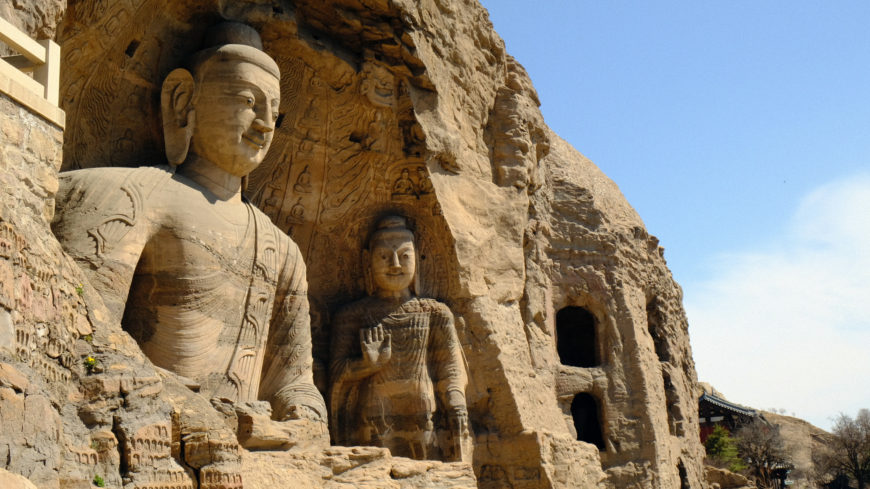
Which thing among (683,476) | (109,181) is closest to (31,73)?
(109,181)

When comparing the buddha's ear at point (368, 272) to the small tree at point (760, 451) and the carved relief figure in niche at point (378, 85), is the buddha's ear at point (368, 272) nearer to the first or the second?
the carved relief figure in niche at point (378, 85)

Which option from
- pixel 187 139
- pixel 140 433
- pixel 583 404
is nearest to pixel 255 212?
pixel 187 139

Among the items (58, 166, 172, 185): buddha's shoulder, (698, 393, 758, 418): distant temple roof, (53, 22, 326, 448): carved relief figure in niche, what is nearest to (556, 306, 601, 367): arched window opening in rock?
(53, 22, 326, 448): carved relief figure in niche

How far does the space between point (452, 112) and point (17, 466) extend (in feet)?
19.5

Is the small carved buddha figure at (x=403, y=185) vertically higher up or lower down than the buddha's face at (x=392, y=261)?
higher up

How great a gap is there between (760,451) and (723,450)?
1632 millimetres

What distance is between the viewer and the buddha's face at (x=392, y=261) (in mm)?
8688

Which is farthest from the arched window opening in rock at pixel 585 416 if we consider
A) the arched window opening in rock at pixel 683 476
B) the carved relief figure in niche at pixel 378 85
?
the carved relief figure in niche at pixel 378 85

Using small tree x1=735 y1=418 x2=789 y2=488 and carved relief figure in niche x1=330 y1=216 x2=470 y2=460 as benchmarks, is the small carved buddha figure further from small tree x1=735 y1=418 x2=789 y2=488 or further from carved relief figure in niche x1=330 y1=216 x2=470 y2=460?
small tree x1=735 y1=418 x2=789 y2=488

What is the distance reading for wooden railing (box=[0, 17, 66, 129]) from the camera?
4.41 m

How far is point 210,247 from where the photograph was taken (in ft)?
22.6

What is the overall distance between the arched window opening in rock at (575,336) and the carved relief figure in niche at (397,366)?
5.27m

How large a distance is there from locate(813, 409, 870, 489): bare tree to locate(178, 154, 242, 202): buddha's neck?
1924 cm

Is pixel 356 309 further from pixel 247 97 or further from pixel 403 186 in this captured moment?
pixel 247 97
